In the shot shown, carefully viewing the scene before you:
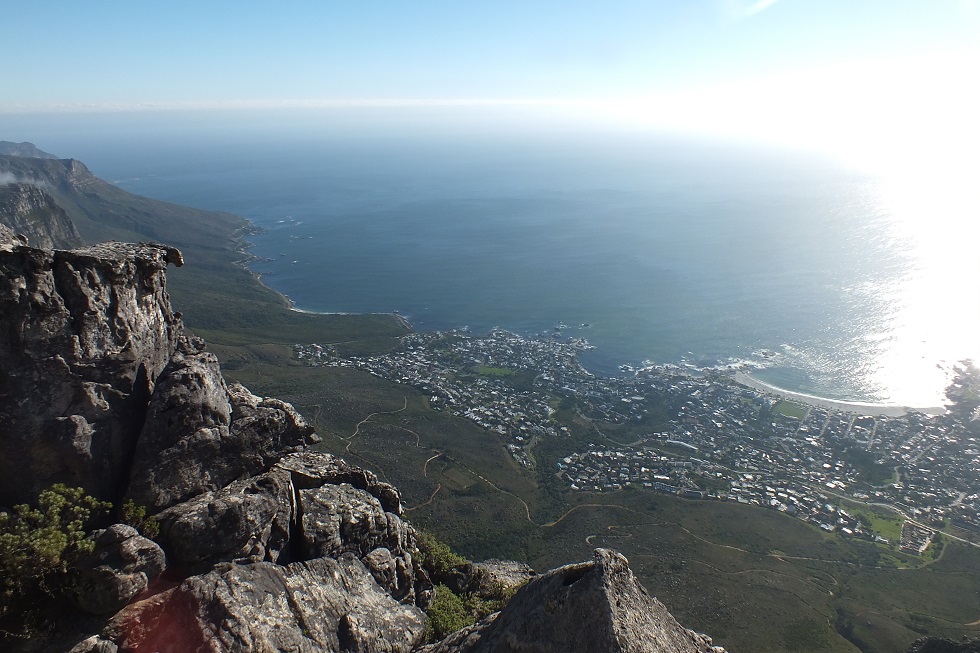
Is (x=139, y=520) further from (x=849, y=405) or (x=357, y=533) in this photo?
(x=849, y=405)

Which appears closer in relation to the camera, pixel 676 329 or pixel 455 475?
pixel 455 475

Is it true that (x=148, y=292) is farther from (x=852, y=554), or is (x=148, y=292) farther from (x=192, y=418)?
(x=852, y=554)

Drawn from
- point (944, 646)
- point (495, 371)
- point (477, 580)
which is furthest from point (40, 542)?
point (495, 371)

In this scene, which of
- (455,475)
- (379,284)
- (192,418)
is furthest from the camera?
(379,284)

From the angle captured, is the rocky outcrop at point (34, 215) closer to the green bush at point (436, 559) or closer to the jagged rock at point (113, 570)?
the green bush at point (436, 559)

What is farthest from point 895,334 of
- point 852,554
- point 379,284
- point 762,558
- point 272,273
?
point 272,273
